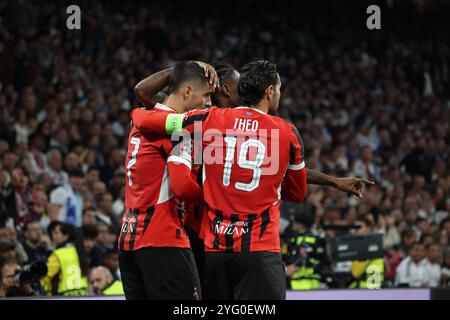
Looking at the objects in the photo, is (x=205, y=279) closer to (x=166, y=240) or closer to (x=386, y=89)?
(x=166, y=240)

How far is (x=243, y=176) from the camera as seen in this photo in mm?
4664

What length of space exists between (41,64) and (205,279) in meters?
9.00

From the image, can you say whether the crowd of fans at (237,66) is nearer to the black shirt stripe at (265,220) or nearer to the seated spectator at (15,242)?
the seated spectator at (15,242)

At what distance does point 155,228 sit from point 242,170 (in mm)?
535

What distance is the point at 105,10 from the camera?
54.1ft

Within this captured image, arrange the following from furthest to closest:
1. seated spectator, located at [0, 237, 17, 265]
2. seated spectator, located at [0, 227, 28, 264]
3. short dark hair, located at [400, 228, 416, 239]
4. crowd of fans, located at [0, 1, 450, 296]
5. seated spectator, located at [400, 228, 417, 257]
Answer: short dark hair, located at [400, 228, 416, 239] → seated spectator, located at [400, 228, 417, 257] → crowd of fans, located at [0, 1, 450, 296] → seated spectator, located at [0, 227, 28, 264] → seated spectator, located at [0, 237, 17, 265]

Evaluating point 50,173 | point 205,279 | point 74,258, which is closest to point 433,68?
point 50,173

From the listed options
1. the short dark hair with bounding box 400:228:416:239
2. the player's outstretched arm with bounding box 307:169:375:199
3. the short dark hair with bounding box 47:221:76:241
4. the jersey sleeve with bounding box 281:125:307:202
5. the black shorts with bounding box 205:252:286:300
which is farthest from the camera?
the short dark hair with bounding box 400:228:416:239

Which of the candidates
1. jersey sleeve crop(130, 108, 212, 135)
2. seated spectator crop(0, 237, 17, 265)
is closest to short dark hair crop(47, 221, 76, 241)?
seated spectator crop(0, 237, 17, 265)

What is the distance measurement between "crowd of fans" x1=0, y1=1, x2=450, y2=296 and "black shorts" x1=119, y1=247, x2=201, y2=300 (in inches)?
138

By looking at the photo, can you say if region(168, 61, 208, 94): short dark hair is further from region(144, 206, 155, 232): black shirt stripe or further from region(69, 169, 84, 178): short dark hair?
region(69, 169, 84, 178): short dark hair

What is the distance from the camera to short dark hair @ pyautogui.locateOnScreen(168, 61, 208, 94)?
4.96 m

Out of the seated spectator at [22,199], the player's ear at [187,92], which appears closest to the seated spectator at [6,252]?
the seated spectator at [22,199]
